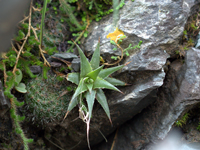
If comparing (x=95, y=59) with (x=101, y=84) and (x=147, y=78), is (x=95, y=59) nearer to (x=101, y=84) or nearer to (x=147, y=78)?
(x=101, y=84)

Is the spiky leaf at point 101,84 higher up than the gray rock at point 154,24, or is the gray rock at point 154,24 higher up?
the gray rock at point 154,24

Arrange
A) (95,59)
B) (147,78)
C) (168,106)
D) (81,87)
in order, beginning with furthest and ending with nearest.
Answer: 1. (168,106)
2. (147,78)
3. (95,59)
4. (81,87)

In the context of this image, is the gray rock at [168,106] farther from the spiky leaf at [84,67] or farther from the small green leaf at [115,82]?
the spiky leaf at [84,67]

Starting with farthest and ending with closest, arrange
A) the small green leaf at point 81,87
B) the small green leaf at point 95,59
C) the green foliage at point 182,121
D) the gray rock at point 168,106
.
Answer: the green foliage at point 182,121 < the gray rock at point 168,106 < the small green leaf at point 95,59 < the small green leaf at point 81,87

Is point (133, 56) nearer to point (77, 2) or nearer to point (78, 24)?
point (78, 24)

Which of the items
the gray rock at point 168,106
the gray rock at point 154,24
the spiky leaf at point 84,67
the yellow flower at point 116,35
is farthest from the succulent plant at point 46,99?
the gray rock at point 168,106

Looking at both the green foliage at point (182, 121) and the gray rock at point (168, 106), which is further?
the green foliage at point (182, 121)

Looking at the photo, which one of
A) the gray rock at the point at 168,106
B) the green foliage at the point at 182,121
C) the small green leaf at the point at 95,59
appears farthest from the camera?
the green foliage at the point at 182,121

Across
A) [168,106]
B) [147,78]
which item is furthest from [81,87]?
[168,106]
